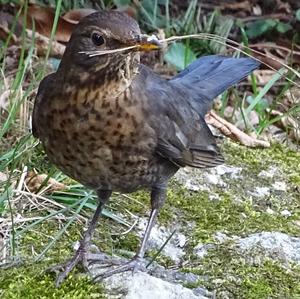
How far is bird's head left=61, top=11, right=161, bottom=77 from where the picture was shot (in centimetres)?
309

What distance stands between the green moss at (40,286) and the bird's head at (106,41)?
2.43ft

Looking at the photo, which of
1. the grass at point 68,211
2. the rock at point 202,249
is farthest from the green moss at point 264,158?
the rock at point 202,249

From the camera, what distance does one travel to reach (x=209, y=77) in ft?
14.5

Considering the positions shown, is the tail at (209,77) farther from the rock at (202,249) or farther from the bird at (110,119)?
the rock at (202,249)

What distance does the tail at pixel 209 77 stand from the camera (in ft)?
13.9

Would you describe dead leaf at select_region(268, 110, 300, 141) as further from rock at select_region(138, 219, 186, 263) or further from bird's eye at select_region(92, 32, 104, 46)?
bird's eye at select_region(92, 32, 104, 46)

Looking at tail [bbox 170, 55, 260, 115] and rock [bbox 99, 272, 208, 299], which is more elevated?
tail [bbox 170, 55, 260, 115]

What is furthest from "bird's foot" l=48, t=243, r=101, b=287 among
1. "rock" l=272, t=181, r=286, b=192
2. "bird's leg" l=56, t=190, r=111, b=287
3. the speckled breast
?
"rock" l=272, t=181, r=286, b=192

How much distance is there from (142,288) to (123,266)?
0.15 meters

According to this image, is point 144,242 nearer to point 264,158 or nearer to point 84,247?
point 84,247

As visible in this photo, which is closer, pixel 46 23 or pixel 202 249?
pixel 202 249

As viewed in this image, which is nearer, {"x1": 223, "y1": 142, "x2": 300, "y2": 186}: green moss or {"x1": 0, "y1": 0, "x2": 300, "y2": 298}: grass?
{"x1": 0, "y1": 0, "x2": 300, "y2": 298}: grass

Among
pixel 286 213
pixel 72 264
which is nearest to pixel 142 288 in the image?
pixel 72 264

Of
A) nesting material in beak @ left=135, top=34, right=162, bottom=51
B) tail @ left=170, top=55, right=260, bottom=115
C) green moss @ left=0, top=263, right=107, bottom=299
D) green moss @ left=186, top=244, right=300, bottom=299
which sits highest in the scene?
nesting material in beak @ left=135, top=34, right=162, bottom=51
